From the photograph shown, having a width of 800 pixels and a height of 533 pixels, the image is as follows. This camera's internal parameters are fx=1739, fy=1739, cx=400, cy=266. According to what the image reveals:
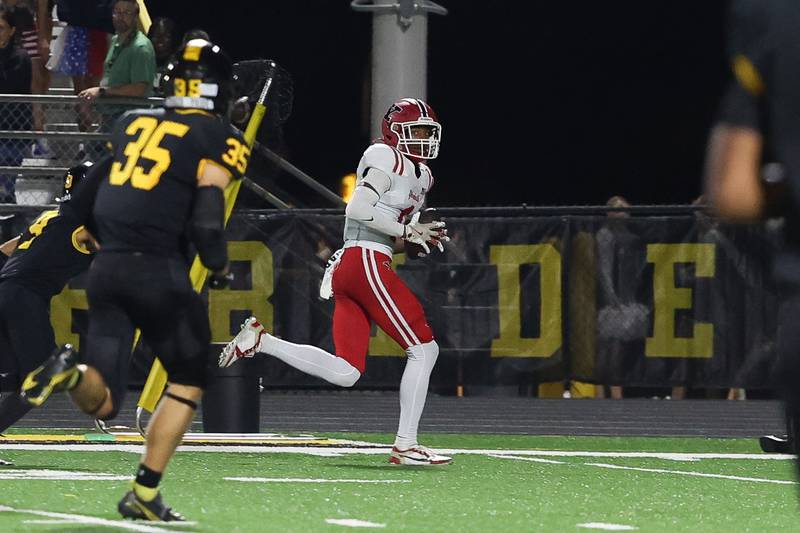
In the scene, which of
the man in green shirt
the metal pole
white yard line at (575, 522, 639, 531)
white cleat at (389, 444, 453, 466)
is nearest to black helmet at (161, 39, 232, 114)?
white yard line at (575, 522, 639, 531)

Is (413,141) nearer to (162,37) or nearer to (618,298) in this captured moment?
(618,298)

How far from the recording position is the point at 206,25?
25594mm

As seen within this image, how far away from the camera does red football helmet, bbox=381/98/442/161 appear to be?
10.0 metres

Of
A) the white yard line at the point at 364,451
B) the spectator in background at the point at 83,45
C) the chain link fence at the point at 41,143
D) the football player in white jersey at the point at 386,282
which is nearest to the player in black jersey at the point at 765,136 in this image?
the football player in white jersey at the point at 386,282

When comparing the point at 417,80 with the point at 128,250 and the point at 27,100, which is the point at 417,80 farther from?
the point at 128,250

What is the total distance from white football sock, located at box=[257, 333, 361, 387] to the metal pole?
24.8ft

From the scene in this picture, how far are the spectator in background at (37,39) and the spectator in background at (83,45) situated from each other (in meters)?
0.21

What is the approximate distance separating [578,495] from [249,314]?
835 centimetres

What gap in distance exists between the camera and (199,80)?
697cm

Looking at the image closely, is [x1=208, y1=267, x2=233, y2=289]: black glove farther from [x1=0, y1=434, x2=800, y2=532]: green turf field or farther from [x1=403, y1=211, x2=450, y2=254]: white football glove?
[x1=403, y1=211, x2=450, y2=254]: white football glove

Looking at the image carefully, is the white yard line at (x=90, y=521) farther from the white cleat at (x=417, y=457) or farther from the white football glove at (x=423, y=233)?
the white football glove at (x=423, y=233)

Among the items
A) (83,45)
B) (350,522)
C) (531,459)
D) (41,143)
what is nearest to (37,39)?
(83,45)

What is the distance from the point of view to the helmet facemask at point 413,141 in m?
10.0

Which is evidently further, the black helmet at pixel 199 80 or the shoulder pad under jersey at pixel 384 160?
the shoulder pad under jersey at pixel 384 160
